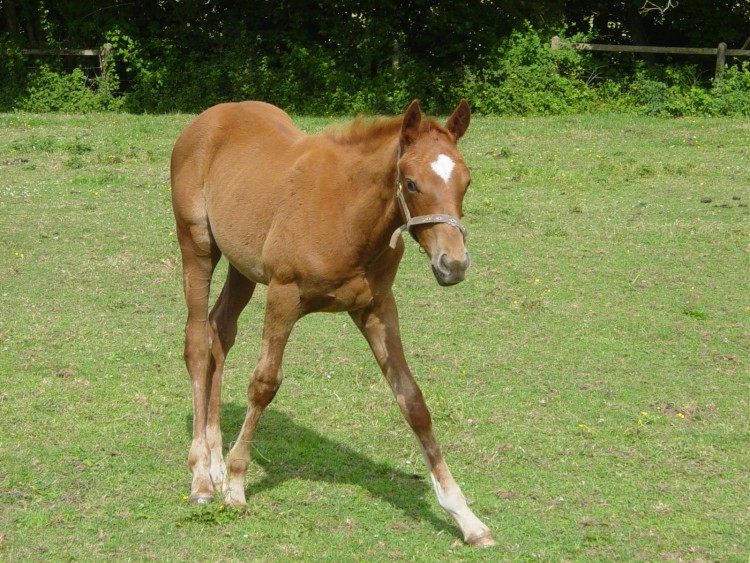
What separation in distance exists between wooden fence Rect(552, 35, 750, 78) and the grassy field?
7.66 m

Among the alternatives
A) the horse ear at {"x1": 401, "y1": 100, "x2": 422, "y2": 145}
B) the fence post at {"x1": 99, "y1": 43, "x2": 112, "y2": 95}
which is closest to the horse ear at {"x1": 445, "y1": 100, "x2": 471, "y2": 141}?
the horse ear at {"x1": 401, "y1": 100, "x2": 422, "y2": 145}

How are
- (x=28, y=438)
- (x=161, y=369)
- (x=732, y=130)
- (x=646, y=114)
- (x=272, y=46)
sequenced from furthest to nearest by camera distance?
(x=272, y=46) < (x=646, y=114) < (x=732, y=130) < (x=161, y=369) < (x=28, y=438)

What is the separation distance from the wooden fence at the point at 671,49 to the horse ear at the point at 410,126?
1706cm

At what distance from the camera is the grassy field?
5.27 meters

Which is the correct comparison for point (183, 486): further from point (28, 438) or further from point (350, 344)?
point (350, 344)

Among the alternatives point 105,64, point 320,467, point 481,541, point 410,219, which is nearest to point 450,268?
point 410,219

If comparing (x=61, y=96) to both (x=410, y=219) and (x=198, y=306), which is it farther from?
(x=410, y=219)

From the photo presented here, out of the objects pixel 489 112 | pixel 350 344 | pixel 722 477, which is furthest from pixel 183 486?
pixel 489 112

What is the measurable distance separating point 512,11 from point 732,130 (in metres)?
6.89

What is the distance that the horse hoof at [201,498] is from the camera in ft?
18.4

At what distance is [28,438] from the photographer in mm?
6332

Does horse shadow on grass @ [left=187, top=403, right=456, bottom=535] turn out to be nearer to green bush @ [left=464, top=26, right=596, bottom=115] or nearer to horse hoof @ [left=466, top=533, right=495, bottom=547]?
horse hoof @ [left=466, top=533, right=495, bottom=547]

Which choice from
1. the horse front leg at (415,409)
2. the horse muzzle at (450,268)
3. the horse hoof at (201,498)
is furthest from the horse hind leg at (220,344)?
the horse muzzle at (450,268)

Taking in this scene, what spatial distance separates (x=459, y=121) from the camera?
16.2ft
